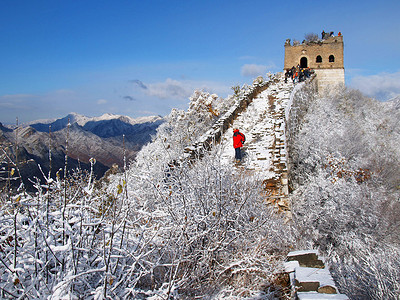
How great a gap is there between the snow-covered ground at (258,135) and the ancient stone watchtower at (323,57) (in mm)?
10458

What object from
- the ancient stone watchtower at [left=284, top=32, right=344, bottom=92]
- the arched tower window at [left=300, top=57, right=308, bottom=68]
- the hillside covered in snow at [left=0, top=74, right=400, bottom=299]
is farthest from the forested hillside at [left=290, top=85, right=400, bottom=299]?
the arched tower window at [left=300, top=57, right=308, bottom=68]

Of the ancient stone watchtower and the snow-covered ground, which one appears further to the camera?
the ancient stone watchtower

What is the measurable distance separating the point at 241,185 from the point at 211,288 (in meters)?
2.31

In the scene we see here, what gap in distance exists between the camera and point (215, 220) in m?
3.62

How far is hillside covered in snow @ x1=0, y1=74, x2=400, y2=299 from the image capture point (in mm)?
2270

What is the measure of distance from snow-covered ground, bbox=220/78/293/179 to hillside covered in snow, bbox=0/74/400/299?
0.06 m

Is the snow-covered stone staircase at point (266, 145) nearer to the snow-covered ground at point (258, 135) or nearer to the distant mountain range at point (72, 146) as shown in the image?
the snow-covered ground at point (258, 135)

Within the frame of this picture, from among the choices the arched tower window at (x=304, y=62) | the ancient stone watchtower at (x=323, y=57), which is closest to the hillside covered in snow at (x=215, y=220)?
the ancient stone watchtower at (x=323, y=57)

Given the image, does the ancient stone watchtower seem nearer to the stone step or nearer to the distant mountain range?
the distant mountain range

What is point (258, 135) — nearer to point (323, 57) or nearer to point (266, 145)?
point (266, 145)

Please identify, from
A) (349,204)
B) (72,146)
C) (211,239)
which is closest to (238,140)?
(349,204)

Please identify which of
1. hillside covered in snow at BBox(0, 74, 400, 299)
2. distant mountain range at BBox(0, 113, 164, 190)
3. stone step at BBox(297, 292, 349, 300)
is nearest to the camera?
hillside covered in snow at BBox(0, 74, 400, 299)

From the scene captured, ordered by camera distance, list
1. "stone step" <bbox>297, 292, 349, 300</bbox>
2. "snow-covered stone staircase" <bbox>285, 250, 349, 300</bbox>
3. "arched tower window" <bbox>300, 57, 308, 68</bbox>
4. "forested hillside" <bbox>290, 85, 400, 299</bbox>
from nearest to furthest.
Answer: "stone step" <bbox>297, 292, 349, 300</bbox> → "snow-covered stone staircase" <bbox>285, 250, 349, 300</bbox> → "forested hillside" <bbox>290, 85, 400, 299</bbox> → "arched tower window" <bbox>300, 57, 308, 68</bbox>

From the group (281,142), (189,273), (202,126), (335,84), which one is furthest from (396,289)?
(335,84)
